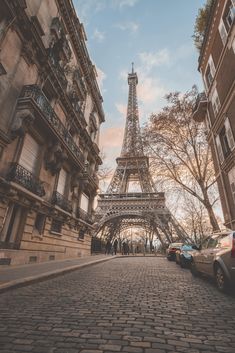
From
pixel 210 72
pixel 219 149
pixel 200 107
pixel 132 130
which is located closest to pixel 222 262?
pixel 219 149

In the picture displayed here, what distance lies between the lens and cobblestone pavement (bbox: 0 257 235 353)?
2.54 metres

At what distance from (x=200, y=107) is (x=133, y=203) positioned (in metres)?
20.2

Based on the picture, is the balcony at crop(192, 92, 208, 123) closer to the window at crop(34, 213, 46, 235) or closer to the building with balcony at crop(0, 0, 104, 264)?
the building with balcony at crop(0, 0, 104, 264)

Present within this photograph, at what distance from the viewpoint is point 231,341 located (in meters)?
2.72

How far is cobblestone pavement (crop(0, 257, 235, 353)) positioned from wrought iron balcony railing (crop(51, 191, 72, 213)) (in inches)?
287

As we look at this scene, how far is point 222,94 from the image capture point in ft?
45.4

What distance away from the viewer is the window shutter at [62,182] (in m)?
14.1

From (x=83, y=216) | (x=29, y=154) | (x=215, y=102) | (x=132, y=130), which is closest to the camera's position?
(x=29, y=154)

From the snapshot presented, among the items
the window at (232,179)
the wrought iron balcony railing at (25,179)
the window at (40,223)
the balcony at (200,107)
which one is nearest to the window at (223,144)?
the window at (232,179)

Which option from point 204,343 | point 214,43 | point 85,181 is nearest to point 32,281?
point 204,343

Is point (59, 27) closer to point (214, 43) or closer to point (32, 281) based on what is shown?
point (214, 43)

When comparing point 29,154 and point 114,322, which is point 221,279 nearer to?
point 114,322

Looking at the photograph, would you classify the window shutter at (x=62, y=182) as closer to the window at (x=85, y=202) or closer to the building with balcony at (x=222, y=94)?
the window at (x=85, y=202)

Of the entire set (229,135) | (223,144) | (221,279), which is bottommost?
(221,279)
